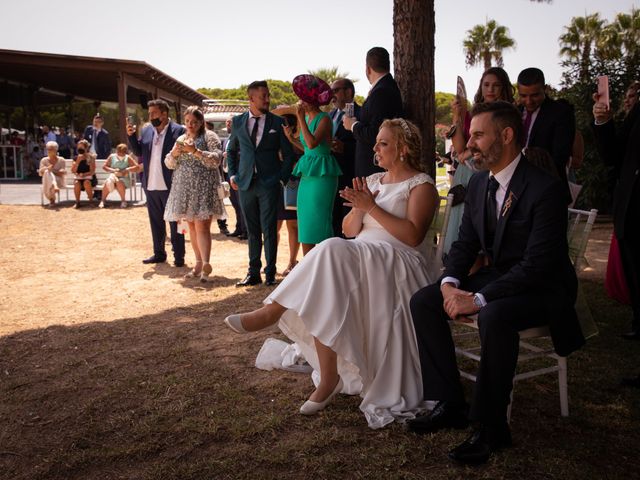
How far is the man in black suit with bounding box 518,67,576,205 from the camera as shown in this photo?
14.9 feet

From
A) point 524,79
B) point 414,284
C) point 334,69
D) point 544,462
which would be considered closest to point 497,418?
point 544,462

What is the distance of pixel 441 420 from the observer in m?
3.16

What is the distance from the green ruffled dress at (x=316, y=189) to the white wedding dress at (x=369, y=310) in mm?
2539

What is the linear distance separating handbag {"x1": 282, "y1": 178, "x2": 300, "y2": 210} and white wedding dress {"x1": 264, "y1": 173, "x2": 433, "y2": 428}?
356 centimetres

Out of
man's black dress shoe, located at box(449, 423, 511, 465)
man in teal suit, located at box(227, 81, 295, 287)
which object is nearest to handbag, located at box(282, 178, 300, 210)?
man in teal suit, located at box(227, 81, 295, 287)

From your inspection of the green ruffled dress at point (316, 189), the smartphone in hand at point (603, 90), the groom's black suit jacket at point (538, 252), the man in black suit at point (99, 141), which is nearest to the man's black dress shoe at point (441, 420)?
the groom's black suit jacket at point (538, 252)

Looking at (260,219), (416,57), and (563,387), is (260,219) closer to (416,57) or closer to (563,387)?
(416,57)

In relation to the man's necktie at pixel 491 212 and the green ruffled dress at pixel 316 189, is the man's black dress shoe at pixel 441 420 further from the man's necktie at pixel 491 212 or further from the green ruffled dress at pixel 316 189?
the green ruffled dress at pixel 316 189

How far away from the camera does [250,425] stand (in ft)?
10.8

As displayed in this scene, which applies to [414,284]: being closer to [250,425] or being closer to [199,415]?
[250,425]

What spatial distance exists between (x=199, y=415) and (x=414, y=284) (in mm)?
1429

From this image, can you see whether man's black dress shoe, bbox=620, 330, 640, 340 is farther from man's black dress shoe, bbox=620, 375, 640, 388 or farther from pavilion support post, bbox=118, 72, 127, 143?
pavilion support post, bbox=118, 72, 127, 143

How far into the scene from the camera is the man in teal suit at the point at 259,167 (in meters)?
6.71

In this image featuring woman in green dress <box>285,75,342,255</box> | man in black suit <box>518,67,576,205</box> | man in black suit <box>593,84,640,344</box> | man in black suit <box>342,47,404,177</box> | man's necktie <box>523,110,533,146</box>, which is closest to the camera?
man in black suit <box>593,84,640,344</box>
